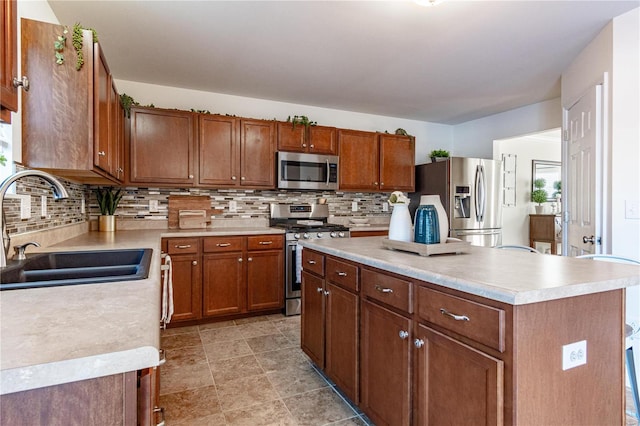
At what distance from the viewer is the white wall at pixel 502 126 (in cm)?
404

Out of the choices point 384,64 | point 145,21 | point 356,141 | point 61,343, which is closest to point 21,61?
point 145,21

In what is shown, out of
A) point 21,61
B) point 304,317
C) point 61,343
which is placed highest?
point 21,61

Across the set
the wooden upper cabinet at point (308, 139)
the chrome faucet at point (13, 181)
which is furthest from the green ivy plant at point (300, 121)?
the chrome faucet at point (13, 181)

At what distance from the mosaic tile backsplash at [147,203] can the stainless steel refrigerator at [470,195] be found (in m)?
0.90

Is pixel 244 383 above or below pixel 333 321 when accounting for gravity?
below

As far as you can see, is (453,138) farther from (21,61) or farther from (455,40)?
(21,61)

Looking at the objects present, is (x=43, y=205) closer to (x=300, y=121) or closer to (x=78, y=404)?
(x=78, y=404)

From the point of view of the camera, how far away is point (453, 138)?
5.43m

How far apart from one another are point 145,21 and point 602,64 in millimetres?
3298

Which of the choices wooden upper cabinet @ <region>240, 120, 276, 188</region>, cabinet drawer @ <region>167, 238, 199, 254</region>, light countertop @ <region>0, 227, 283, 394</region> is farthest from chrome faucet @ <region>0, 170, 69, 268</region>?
wooden upper cabinet @ <region>240, 120, 276, 188</region>

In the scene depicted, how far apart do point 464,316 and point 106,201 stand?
3.43 m

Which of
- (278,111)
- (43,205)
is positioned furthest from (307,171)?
(43,205)

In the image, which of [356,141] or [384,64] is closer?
[384,64]

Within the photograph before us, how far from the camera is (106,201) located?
132 inches
